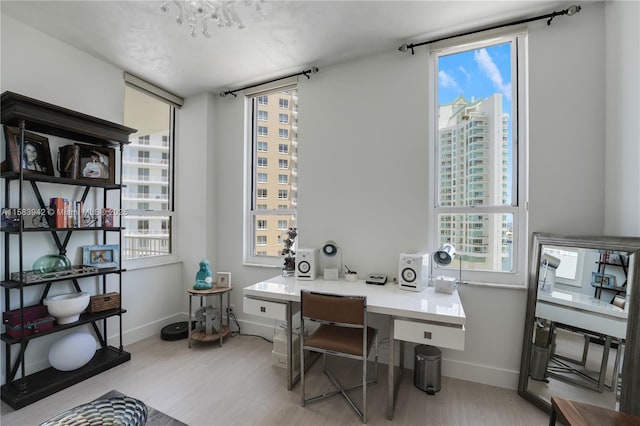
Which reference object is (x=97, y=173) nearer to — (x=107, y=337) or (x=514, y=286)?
(x=107, y=337)

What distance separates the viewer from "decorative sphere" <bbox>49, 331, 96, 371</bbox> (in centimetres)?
208

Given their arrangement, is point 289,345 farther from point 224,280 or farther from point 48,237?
point 48,237

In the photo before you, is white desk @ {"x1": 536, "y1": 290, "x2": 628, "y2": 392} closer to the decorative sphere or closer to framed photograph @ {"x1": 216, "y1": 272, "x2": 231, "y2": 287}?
framed photograph @ {"x1": 216, "y1": 272, "x2": 231, "y2": 287}

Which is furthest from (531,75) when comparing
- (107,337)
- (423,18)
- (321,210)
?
(107,337)

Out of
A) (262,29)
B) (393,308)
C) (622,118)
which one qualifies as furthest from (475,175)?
(262,29)

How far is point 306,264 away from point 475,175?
164 cm

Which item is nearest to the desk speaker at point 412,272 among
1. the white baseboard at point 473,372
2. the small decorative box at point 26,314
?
the white baseboard at point 473,372

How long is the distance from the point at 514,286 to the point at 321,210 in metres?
1.71

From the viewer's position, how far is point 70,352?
2.10m

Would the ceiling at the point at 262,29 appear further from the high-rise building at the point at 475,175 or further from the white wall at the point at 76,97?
the high-rise building at the point at 475,175

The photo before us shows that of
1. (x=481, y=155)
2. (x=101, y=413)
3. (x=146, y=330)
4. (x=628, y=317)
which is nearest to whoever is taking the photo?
(x=101, y=413)

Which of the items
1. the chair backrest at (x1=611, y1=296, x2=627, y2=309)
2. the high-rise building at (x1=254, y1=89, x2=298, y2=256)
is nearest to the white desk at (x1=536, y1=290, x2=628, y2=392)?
the chair backrest at (x1=611, y1=296, x2=627, y2=309)

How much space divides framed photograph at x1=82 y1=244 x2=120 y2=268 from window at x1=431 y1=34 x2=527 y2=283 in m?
2.95

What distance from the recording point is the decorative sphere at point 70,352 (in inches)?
82.0
